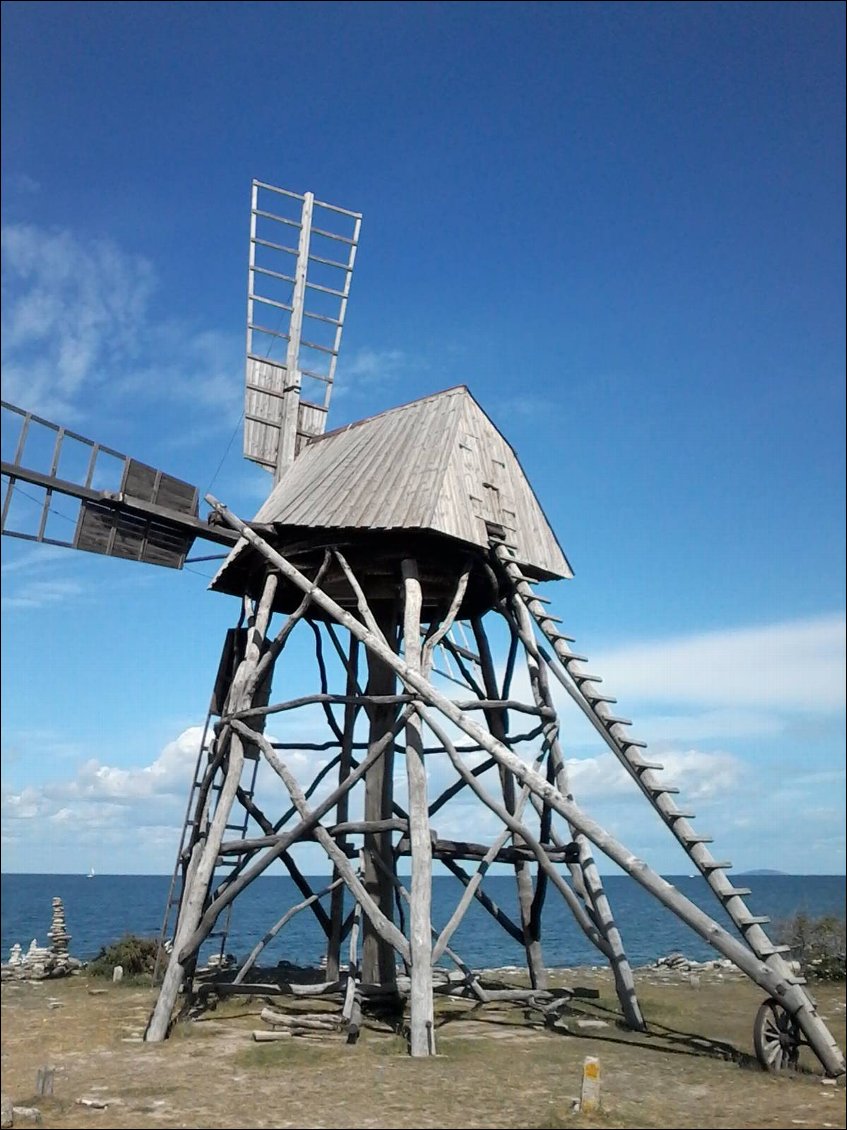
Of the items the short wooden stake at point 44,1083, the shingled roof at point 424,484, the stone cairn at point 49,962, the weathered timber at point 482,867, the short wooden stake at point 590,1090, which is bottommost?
the stone cairn at point 49,962

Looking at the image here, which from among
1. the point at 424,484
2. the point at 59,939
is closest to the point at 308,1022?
the point at 424,484

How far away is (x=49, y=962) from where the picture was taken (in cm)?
1892

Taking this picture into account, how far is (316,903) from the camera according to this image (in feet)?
47.8

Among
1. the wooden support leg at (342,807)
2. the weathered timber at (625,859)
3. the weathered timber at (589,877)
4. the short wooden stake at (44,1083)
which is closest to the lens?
the short wooden stake at (44,1083)

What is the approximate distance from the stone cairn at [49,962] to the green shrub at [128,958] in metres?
0.59

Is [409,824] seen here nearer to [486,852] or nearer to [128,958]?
[486,852]

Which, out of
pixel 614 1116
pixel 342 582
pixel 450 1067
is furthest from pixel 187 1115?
pixel 342 582

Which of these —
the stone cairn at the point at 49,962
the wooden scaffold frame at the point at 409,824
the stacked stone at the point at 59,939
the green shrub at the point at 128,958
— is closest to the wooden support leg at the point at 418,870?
the wooden scaffold frame at the point at 409,824

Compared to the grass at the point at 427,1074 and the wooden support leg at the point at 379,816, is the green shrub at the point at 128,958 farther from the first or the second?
the wooden support leg at the point at 379,816

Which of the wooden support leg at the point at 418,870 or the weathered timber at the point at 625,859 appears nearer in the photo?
the weathered timber at the point at 625,859

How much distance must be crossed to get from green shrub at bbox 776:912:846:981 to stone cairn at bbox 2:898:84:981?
47.3 feet

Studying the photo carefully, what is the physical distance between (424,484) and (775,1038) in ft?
26.6

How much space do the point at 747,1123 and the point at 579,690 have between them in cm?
592

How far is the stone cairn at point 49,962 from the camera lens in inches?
733
